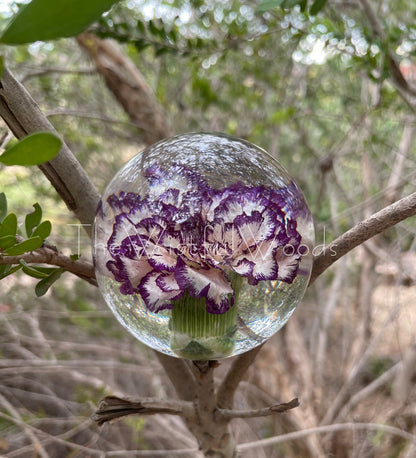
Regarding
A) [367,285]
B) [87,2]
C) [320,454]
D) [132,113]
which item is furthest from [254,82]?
[87,2]

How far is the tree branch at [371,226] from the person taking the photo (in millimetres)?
456

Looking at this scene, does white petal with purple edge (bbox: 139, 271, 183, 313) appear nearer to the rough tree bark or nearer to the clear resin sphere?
the clear resin sphere

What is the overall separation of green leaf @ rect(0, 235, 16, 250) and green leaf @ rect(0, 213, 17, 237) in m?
0.01

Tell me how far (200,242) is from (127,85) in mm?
1042

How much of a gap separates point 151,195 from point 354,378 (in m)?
1.20

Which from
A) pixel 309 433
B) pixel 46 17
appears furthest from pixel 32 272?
pixel 309 433

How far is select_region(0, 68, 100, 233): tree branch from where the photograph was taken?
1.51 ft

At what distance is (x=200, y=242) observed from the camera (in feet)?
1.34

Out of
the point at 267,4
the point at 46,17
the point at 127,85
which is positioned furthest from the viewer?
the point at 127,85

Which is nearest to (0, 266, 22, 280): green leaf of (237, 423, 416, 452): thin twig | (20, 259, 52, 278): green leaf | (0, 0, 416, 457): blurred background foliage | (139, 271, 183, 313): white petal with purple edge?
(20, 259, 52, 278): green leaf

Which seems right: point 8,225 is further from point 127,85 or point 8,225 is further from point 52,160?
point 127,85

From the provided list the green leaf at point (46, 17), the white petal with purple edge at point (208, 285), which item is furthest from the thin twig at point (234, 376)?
the green leaf at point (46, 17)

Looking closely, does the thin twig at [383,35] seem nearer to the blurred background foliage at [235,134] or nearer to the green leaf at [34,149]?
the blurred background foliage at [235,134]

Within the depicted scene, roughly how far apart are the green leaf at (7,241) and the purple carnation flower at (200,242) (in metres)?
0.09
